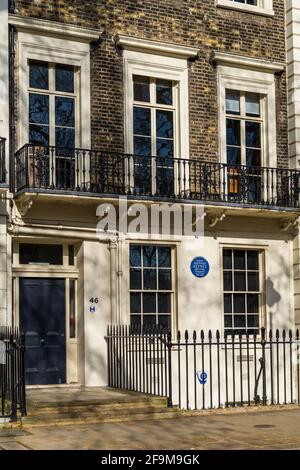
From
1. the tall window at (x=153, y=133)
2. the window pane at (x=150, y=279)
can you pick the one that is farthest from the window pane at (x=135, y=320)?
the tall window at (x=153, y=133)

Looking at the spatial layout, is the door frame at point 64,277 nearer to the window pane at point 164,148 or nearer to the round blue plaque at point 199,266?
the round blue plaque at point 199,266

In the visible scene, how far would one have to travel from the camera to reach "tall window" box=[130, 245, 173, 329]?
17531 millimetres

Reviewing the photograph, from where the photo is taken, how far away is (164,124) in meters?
18.3

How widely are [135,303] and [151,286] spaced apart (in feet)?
1.72

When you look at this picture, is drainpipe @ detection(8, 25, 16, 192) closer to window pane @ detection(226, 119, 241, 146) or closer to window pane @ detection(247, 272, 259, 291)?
window pane @ detection(226, 119, 241, 146)

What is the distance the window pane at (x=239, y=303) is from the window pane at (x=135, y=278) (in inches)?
90.9

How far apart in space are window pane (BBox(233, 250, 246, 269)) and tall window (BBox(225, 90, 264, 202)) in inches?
47.5

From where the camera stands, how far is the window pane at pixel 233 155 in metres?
18.9

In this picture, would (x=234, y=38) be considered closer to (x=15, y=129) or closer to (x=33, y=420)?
(x=15, y=129)

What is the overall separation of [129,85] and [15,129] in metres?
2.72

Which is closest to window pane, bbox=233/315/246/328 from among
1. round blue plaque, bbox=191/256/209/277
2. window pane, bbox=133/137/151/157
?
round blue plaque, bbox=191/256/209/277
